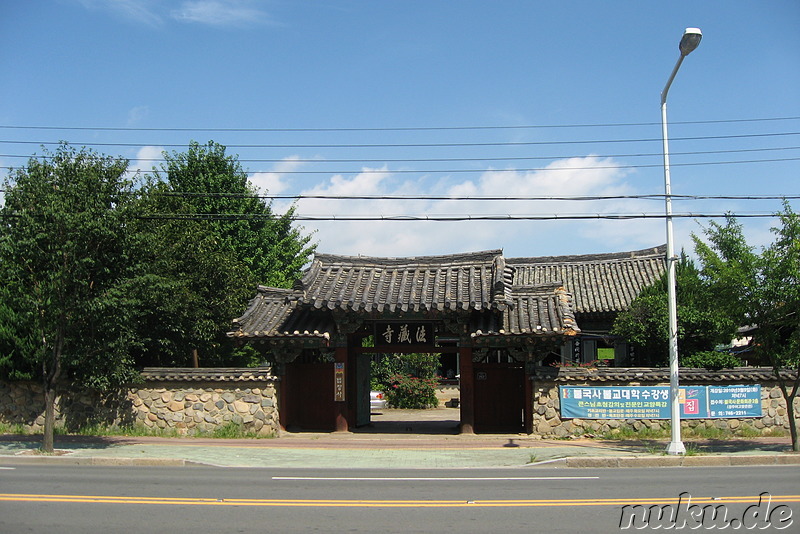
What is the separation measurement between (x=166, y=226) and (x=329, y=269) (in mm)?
6347

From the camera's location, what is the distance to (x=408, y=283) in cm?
2108

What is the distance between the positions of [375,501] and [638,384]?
37.1 ft

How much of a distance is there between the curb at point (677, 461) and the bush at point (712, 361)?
5.57 meters

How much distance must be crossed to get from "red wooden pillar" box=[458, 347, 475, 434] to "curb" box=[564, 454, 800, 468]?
519 cm

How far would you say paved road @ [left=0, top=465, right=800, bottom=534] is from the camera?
899 cm

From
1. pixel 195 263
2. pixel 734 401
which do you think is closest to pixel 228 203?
pixel 195 263

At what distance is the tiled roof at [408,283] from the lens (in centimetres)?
1962

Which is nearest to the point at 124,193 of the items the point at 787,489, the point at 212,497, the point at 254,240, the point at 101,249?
the point at 101,249

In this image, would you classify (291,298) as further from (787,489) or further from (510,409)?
A: (787,489)

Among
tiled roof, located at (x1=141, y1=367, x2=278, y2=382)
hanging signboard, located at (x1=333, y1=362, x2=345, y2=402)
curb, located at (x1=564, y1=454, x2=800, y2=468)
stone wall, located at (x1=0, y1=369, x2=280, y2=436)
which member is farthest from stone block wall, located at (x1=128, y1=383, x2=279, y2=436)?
curb, located at (x1=564, y1=454, x2=800, y2=468)

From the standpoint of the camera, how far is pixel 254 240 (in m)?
36.3

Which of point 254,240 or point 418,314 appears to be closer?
point 418,314

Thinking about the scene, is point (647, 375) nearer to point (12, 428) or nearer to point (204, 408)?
point (204, 408)

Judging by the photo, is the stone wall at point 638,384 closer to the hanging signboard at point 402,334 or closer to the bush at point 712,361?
the bush at point 712,361
